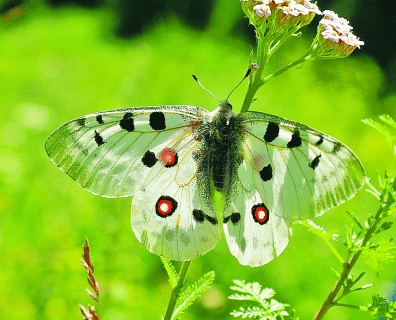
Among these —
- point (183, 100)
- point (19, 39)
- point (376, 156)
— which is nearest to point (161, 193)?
point (183, 100)

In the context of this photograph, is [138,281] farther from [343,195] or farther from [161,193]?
[343,195]

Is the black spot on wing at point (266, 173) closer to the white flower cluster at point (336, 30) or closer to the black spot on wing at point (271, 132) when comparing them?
the black spot on wing at point (271, 132)

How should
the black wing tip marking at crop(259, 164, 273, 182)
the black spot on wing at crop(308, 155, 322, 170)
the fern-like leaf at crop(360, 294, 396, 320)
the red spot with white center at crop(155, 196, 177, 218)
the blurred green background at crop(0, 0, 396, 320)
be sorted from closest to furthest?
the fern-like leaf at crop(360, 294, 396, 320)
the black spot on wing at crop(308, 155, 322, 170)
the black wing tip marking at crop(259, 164, 273, 182)
the red spot with white center at crop(155, 196, 177, 218)
the blurred green background at crop(0, 0, 396, 320)

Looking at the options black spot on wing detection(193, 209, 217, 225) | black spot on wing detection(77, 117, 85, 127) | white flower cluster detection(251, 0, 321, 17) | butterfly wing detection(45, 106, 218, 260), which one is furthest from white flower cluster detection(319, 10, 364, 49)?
black spot on wing detection(77, 117, 85, 127)

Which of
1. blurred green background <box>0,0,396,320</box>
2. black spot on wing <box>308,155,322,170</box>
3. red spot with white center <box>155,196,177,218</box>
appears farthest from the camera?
blurred green background <box>0,0,396,320</box>

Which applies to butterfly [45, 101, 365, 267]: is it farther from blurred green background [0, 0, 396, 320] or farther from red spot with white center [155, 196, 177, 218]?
blurred green background [0, 0, 396, 320]

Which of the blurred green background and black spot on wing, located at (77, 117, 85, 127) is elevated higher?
the blurred green background

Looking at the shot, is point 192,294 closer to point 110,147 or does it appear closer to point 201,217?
point 201,217

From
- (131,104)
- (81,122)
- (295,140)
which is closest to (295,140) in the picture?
(295,140)
